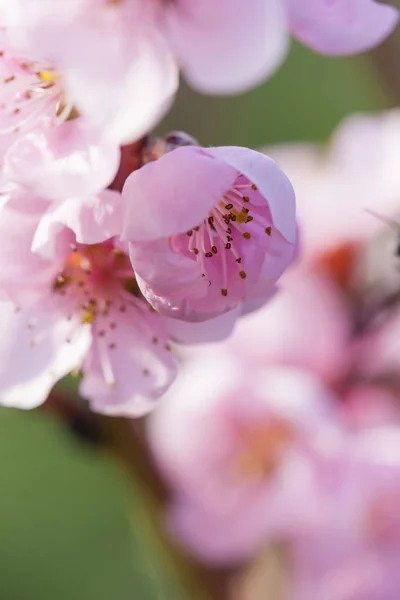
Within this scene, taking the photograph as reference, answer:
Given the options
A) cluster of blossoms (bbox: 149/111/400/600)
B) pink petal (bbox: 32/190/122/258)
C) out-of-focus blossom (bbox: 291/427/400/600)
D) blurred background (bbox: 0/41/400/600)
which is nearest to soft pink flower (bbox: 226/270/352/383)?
cluster of blossoms (bbox: 149/111/400/600)

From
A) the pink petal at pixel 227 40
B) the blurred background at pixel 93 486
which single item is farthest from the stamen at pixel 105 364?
the blurred background at pixel 93 486

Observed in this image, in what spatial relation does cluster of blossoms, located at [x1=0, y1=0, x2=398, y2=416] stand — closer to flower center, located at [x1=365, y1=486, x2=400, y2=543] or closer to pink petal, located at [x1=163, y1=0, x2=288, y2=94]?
pink petal, located at [x1=163, y1=0, x2=288, y2=94]

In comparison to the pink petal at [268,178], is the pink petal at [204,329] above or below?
below

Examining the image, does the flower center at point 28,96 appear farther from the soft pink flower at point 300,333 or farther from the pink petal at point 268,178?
the soft pink flower at point 300,333

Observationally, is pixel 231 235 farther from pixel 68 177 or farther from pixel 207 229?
pixel 68 177

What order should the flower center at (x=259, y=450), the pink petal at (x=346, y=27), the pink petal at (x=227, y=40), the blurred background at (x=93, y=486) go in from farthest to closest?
the blurred background at (x=93, y=486), the flower center at (x=259, y=450), the pink petal at (x=346, y=27), the pink petal at (x=227, y=40)

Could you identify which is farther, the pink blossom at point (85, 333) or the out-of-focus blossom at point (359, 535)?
the out-of-focus blossom at point (359, 535)

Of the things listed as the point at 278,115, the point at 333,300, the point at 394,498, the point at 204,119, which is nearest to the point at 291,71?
the point at 278,115
